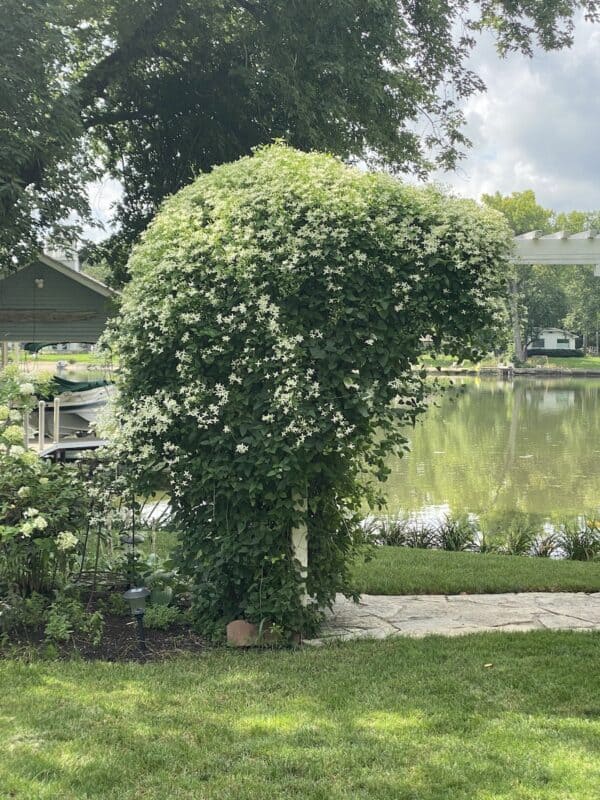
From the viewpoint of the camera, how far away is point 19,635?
4922mm

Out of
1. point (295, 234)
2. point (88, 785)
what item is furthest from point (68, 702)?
point (295, 234)

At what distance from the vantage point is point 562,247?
1366cm

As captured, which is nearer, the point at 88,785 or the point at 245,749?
the point at 88,785

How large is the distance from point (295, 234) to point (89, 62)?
381 inches

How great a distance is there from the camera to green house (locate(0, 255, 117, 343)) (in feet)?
56.0

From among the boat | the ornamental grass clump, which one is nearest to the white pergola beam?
the boat

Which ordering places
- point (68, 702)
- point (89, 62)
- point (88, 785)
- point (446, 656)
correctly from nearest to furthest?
point (88, 785) → point (68, 702) → point (446, 656) → point (89, 62)

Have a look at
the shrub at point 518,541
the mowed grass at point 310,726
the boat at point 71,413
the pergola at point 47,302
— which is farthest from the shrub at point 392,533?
the pergola at point 47,302

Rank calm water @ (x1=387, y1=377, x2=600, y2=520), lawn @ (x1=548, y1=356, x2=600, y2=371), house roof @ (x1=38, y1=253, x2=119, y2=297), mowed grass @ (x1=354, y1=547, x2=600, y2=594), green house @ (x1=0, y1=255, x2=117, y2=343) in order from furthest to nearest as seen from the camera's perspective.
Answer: lawn @ (x1=548, y1=356, x2=600, y2=371), green house @ (x1=0, y1=255, x2=117, y2=343), house roof @ (x1=38, y1=253, x2=119, y2=297), calm water @ (x1=387, y1=377, x2=600, y2=520), mowed grass @ (x1=354, y1=547, x2=600, y2=594)

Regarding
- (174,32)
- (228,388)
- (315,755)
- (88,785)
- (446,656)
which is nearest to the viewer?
(88,785)

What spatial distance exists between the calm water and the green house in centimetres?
750

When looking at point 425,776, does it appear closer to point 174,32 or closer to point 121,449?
point 121,449

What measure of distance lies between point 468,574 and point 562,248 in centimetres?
821

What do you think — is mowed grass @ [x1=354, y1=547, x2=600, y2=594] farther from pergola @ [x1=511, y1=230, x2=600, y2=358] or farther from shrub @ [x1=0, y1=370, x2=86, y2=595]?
pergola @ [x1=511, y1=230, x2=600, y2=358]
